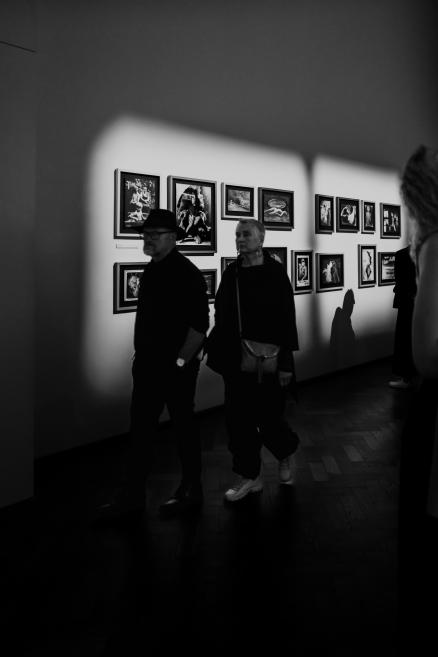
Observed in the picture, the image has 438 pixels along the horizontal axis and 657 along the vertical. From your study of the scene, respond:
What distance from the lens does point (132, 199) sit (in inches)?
242

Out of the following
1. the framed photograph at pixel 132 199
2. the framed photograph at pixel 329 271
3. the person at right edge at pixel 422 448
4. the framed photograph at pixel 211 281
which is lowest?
the person at right edge at pixel 422 448

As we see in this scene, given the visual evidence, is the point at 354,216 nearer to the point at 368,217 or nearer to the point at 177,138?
the point at 368,217

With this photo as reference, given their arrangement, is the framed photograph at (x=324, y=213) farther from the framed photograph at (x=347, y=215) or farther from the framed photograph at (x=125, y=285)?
the framed photograph at (x=125, y=285)

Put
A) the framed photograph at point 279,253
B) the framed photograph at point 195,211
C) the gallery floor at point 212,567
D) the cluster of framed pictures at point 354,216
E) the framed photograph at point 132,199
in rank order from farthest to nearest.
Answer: the cluster of framed pictures at point 354,216 → the framed photograph at point 279,253 → the framed photograph at point 195,211 → the framed photograph at point 132,199 → the gallery floor at point 212,567

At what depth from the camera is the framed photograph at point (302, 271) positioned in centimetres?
887

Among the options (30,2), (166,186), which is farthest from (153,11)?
(30,2)

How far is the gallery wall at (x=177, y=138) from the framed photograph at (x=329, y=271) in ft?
0.58

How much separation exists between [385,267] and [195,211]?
18.4 ft

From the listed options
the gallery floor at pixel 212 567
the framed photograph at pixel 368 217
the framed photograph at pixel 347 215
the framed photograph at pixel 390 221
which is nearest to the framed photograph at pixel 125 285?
the gallery floor at pixel 212 567

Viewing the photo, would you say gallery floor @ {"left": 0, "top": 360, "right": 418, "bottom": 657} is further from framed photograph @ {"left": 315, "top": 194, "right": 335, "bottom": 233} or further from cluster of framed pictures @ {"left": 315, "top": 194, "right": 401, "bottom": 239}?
cluster of framed pictures @ {"left": 315, "top": 194, "right": 401, "bottom": 239}

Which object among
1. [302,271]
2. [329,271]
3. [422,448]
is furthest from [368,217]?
[422,448]

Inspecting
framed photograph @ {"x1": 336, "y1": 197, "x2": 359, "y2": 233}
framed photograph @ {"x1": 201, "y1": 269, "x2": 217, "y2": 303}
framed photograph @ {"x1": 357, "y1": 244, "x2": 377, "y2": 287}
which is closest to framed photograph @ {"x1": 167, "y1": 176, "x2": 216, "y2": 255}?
framed photograph @ {"x1": 201, "y1": 269, "x2": 217, "y2": 303}

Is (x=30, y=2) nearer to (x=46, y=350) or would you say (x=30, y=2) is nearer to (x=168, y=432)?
(x=46, y=350)

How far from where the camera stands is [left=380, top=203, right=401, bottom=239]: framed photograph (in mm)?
11445
